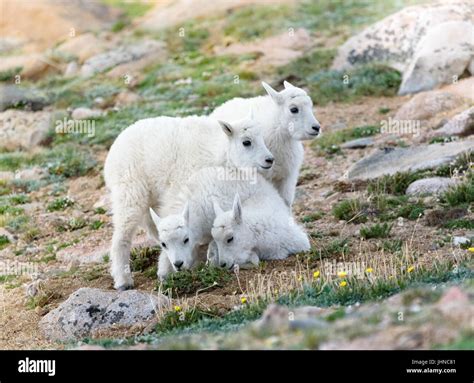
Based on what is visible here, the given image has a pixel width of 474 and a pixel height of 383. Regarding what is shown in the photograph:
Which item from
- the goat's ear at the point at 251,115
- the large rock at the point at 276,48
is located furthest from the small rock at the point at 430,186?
the large rock at the point at 276,48

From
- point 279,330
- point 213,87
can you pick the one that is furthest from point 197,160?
point 213,87

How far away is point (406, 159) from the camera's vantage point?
54.9ft

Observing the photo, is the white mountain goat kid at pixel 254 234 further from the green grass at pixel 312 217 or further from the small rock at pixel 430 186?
the small rock at pixel 430 186

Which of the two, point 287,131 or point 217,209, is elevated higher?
point 287,131

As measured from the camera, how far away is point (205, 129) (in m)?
13.1

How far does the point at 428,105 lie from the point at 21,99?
1223 cm

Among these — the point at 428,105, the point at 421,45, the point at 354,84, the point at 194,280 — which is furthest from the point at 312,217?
the point at 421,45

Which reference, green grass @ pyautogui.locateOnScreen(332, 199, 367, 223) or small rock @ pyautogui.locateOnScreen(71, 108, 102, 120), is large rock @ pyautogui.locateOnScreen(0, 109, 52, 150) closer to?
small rock @ pyautogui.locateOnScreen(71, 108, 102, 120)

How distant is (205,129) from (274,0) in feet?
88.3

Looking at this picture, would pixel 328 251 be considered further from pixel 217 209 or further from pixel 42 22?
pixel 42 22

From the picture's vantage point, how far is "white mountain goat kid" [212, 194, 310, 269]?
12094mm

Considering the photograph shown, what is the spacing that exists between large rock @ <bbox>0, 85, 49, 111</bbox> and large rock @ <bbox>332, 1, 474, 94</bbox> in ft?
28.3

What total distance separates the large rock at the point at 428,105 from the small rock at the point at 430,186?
5.41 metres

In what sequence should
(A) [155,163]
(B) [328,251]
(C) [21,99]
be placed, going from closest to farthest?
1. (B) [328,251]
2. (A) [155,163]
3. (C) [21,99]
